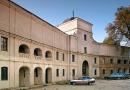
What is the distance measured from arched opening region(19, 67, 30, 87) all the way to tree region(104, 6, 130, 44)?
3439 cm

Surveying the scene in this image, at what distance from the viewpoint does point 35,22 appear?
3384cm

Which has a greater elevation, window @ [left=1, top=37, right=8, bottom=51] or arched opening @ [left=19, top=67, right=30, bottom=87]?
window @ [left=1, top=37, right=8, bottom=51]

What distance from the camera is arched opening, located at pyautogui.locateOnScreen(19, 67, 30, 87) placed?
31664mm

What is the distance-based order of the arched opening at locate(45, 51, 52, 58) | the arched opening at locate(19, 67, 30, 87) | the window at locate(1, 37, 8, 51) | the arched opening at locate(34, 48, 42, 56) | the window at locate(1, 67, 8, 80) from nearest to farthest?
the window at locate(1, 67, 8, 80)
the window at locate(1, 37, 8, 51)
the arched opening at locate(19, 67, 30, 87)
the arched opening at locate(34, 48, 42, 56)
the arched opening at locate(45, 51, 52, 58)

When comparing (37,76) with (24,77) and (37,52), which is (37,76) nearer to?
(37,52)

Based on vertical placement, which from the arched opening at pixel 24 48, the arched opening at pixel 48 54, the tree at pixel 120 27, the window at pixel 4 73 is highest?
the tree at pixel 120 27

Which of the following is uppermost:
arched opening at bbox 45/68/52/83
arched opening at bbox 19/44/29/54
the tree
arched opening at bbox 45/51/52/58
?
the tree

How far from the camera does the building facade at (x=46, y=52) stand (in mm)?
27078

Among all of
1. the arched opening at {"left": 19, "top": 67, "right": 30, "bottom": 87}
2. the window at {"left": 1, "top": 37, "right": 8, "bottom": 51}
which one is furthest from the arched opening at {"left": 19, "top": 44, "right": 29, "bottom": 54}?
the window at {"left": 1, "top": 37, "right": 8, "bottom": 51}

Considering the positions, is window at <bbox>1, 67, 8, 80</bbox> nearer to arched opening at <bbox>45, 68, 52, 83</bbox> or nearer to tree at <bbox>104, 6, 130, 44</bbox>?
arched opening at <bbox>45, 68, 52, 83</bbox>

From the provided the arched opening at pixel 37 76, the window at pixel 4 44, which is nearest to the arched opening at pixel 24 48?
the arched opening at pixel 37 76

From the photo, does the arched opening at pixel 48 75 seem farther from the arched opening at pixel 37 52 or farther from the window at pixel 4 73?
the window at pixel 4 73

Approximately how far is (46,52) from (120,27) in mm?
27290

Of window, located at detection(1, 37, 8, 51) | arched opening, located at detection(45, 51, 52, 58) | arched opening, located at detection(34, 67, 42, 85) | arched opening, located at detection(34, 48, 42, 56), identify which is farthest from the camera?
arched opening, located at detection(45, 51, 52, 58)
